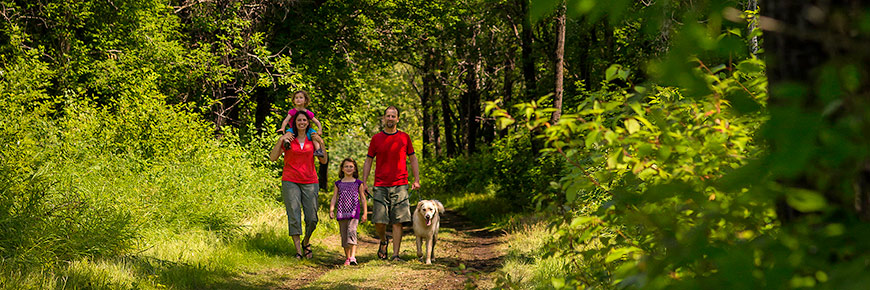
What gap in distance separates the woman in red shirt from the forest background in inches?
34.2

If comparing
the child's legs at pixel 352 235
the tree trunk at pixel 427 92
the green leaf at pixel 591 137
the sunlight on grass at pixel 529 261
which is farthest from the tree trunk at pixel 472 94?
the green leaf at pixel 591 137

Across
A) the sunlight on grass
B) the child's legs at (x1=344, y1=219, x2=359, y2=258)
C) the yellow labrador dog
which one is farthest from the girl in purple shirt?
the sunlight on grass

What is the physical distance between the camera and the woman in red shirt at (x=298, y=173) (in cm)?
935

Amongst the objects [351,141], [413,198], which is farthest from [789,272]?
[351,141]

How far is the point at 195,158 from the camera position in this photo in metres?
13.8

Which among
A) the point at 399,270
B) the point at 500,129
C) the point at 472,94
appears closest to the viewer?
the point at 500,129

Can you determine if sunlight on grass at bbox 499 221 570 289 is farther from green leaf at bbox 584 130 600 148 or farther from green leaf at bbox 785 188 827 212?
green leaf at bbox 785 188 827 212

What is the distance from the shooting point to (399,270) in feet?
29.3

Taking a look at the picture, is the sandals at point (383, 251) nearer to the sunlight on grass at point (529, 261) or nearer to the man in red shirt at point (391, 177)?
the man in red shirt at point (391, 177)

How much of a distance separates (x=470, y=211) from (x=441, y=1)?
22.9 feet

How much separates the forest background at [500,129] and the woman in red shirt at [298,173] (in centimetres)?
87

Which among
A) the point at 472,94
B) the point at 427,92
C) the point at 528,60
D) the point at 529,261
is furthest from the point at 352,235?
the point at 427,92

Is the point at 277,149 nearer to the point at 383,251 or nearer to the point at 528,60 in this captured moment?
the point at 383,251

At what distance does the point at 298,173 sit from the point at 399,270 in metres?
1.93
